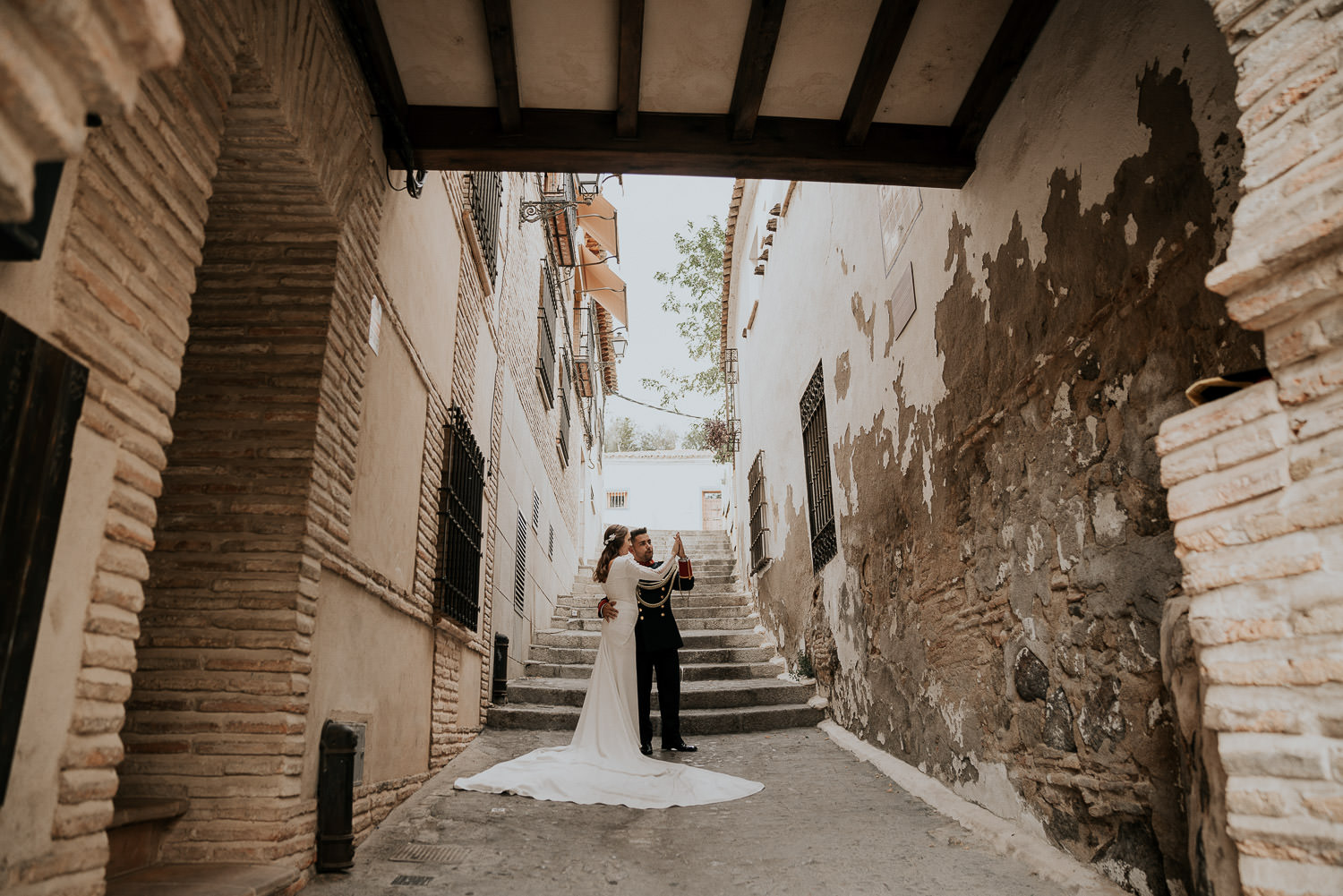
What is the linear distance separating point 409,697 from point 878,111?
4087 mm

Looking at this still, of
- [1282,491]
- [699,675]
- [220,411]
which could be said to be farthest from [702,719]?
[1282,491]

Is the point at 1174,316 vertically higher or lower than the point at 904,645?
higher

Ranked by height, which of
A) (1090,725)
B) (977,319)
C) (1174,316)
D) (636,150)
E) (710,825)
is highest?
(636,150)

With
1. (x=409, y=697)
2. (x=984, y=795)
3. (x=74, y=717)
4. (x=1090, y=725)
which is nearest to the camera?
(x=74, y=717)

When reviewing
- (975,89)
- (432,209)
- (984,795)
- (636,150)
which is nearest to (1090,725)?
Answer: (984,795)

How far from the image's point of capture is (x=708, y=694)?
753cm

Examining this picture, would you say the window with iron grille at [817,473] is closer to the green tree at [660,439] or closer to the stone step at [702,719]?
the stone step at [702,719]

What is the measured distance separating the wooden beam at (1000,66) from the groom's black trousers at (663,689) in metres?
4.01

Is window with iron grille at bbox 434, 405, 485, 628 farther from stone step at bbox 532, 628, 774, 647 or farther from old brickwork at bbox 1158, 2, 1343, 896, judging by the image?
old brickwork at bbox 1158, 2, 1343, 896

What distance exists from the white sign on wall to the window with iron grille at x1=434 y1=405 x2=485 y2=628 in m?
1.71

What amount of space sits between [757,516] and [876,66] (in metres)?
7.72

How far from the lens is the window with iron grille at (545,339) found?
431 inches

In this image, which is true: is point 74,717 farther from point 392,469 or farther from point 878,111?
point 878,111

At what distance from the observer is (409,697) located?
4.94 metres
